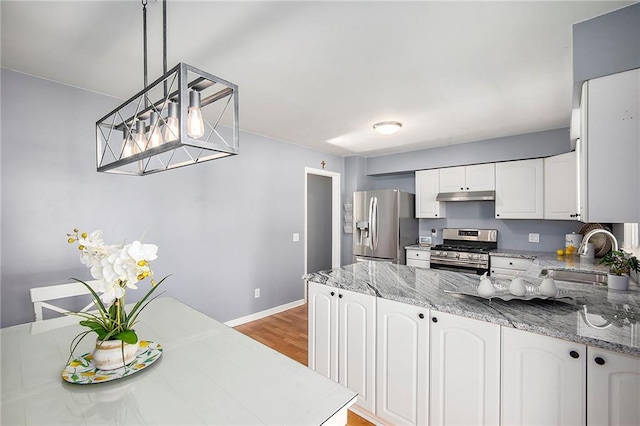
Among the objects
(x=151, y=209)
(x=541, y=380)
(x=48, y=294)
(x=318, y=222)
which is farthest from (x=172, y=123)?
(x=318, y=222)

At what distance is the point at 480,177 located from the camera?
4.07m

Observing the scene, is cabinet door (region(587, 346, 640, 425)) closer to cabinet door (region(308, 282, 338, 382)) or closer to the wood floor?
cabinet door (region(308, 282, 338, 382))

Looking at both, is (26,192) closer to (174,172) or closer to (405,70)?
(174,172)

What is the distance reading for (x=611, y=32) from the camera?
1.47 meters

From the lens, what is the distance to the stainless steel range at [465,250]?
3.85 metres

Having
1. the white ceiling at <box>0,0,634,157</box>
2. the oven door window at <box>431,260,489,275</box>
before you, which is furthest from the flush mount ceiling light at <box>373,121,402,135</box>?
the oven door window at <box>431,260,489,275</box>

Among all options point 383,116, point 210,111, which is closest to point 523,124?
point 383,116

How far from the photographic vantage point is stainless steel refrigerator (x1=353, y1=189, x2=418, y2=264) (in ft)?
14.6

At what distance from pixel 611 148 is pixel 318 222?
477 centimetres

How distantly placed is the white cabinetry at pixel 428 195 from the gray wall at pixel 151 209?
5.52 feet

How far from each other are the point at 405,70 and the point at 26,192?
2.89 meters

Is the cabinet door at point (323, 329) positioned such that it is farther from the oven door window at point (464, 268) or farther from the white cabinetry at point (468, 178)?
the white cabinetry at point (468, 178)

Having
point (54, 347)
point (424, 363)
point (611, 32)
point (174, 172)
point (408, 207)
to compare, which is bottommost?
point (424, 363)

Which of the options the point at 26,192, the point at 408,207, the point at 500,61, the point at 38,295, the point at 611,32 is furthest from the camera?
the point at 408,207
